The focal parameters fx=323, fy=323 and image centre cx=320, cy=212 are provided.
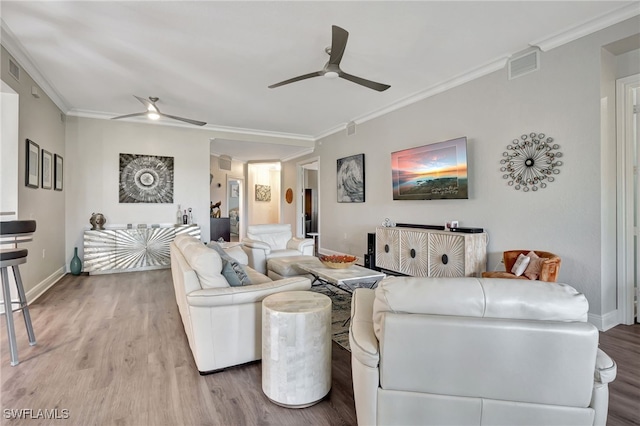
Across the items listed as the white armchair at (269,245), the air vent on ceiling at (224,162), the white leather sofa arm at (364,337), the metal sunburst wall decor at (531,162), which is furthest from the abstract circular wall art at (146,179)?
the metal sunburst wall decor at (531,162)

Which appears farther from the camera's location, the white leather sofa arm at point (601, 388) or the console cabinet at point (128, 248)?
the console cabinet at point (128, 248)

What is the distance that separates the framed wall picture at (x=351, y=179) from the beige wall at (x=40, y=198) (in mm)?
4736

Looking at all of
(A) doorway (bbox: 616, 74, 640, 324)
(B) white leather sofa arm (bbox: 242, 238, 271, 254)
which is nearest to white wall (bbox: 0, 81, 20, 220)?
(B) white leather sofa arm (bbox: 242, 238, 271, 254)

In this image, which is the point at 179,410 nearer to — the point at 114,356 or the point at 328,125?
the point at 114,356

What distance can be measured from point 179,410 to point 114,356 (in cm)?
101

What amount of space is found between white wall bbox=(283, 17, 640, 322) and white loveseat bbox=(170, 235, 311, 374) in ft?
9.10

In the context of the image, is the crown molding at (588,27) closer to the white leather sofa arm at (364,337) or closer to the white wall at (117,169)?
the white leather sofa arm at (364,337)

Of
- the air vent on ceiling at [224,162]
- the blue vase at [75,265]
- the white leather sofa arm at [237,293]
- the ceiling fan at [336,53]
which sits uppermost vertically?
the air vent on ceiling at [224,162]

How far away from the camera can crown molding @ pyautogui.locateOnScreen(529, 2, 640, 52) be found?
2.72 m

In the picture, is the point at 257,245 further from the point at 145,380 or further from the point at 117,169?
the point at 117,169

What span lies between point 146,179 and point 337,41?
481 cm

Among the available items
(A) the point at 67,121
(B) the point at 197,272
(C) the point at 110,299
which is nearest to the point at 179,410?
(B) the point at 197,272

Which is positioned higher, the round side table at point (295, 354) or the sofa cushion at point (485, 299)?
the sofa cushion at point (485, 299)

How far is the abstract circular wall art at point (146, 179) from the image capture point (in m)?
5.81
